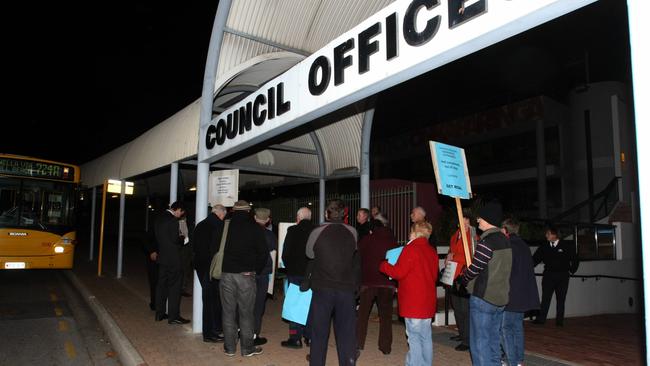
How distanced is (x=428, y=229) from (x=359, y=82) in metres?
1.95

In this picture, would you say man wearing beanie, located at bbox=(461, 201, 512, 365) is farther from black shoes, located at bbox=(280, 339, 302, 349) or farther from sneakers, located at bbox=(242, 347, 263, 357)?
sneakers, located at bbox=(242, 347, 263, 357)

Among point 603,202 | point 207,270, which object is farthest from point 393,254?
point 603,202

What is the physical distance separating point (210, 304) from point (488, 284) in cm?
371

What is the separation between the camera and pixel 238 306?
18.7 ft

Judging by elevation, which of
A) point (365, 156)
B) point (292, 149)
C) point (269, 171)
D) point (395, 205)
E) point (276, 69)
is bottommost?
point (395, 205)

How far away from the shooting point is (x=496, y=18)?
8.61 ft

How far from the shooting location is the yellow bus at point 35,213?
11.3 m

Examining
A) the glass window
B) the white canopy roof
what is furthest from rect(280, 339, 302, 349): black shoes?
the glass window

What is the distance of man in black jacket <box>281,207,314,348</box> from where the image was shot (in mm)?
6031

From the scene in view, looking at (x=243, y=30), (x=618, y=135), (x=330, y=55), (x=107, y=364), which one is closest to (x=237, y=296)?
(x=107, y=364)

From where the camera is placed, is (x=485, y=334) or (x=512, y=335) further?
(x=512, y=335)

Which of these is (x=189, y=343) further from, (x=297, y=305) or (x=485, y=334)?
(x=485, y=334)

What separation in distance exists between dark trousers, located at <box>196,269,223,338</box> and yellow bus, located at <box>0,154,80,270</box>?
747cm

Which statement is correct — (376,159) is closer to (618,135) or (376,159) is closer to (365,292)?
(618,135)
